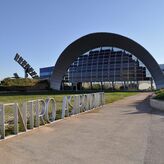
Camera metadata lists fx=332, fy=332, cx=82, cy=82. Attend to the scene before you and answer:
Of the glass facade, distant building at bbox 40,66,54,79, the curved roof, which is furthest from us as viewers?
distant building at bbox 40,66,54,79

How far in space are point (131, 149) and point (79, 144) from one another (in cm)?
119

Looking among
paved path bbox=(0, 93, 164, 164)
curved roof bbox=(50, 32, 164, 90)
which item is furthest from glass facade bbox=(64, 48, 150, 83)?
paved path bbox=(0, 93, 164, 164)

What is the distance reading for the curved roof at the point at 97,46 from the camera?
63250mm

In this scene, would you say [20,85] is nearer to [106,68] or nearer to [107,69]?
[106,68]

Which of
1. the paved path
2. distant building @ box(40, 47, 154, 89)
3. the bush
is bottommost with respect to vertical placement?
Result: the paved path

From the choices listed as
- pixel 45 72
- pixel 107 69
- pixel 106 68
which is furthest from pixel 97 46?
pixel 45 72

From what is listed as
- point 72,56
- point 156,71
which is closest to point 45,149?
point 156,71

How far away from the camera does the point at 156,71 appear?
63938 mm

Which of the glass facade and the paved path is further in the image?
the glass facade

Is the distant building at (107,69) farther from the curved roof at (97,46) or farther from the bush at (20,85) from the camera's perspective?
the bush at (20,85)

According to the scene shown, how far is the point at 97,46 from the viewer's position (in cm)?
7038

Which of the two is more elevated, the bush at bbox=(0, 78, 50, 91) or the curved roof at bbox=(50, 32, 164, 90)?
the curved roof at bbox=(50, 32, 164, 90)

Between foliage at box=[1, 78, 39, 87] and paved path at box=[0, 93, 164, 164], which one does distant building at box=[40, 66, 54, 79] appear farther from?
paved path at box=[0, 93, 164, 164]

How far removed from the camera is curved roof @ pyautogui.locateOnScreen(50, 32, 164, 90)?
6325 cm
